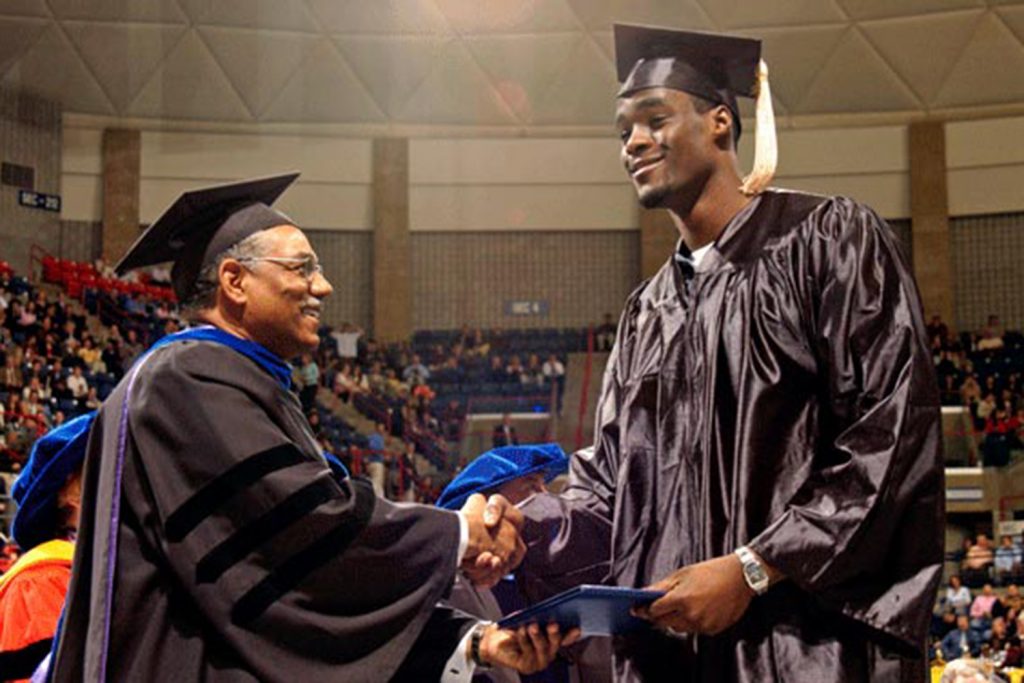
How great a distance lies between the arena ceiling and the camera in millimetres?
23219

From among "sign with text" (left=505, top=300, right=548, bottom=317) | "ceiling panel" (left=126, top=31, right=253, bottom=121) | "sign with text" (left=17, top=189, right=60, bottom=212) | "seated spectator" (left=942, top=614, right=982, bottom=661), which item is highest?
"ceiling panel" (left=126, top=31, right=253, bottom=121)

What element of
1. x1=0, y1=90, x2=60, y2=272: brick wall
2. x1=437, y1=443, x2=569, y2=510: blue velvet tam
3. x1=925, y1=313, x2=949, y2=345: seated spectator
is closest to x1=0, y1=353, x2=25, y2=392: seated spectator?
x1=0, y1=90, x2=60, y2=272: brick wall

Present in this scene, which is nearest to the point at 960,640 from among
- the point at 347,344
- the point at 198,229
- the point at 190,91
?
the point at 198,229

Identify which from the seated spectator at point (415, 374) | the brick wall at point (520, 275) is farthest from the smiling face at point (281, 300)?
the brick wall at point (520, 275)

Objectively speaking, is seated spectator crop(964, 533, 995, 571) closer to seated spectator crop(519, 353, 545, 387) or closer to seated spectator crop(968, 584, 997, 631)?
seated spectator crop(968, 584, 997, 631)

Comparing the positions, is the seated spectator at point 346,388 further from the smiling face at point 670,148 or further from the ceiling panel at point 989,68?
the smiling face at point 670,148

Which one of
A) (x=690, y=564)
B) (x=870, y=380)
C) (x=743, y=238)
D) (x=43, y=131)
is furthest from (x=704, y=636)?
(x=43, y=131)

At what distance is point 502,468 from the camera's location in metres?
5.25

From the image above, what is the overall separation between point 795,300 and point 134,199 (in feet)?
71.6

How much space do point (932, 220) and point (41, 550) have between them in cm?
2047

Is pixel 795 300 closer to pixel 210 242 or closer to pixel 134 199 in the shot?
pixel 210 242

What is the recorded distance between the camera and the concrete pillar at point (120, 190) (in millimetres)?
23062

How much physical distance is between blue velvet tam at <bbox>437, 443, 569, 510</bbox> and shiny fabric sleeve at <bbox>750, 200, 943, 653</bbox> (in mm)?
2548

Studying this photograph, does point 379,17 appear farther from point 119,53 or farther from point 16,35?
point 16,35
